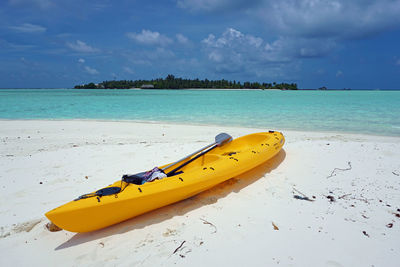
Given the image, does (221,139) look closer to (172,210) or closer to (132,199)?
(172,210)

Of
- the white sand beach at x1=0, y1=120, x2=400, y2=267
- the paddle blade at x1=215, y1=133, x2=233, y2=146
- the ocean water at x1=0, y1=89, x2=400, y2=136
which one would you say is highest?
the paddle blade at x1=215, y1=133, x2=233, y2=146

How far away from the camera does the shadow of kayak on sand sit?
8.38 feet

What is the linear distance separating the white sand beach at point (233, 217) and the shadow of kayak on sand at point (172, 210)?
13 millimetres

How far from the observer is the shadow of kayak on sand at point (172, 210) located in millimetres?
2555

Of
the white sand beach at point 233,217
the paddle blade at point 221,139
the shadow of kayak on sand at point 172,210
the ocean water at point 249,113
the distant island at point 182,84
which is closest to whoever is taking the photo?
the white sand beach at point 233,217

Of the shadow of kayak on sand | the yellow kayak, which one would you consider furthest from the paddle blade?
the yellow kayak

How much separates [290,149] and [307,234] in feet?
11.3

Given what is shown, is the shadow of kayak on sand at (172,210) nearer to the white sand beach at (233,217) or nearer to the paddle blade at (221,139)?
the white sand beach at (233,217)

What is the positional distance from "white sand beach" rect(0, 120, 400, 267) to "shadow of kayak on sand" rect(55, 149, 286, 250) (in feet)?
0.04

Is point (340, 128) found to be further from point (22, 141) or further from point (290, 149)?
point (22, 141)

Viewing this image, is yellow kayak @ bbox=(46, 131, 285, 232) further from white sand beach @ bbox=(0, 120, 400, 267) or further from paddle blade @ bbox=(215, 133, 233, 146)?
paddle blade @ bbox=(215, 133, 233, 146)

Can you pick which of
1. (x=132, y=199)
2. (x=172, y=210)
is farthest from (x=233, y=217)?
(x=132, y=199)

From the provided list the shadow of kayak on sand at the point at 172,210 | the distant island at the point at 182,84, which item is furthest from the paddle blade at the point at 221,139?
the distant island at the point at 182,84

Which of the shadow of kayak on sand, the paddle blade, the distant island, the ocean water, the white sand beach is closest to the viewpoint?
the white sand beach
